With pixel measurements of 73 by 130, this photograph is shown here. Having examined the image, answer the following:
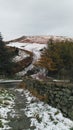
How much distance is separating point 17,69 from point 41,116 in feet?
213

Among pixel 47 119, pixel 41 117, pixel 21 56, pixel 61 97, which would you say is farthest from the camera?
pixel 21 56

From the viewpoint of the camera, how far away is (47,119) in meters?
17.6

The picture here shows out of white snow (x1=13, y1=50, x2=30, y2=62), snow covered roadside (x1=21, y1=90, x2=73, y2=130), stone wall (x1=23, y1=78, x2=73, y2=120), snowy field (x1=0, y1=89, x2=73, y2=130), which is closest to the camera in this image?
snow covered roadside (x1=21, y1=90, x2=73, y2=130)

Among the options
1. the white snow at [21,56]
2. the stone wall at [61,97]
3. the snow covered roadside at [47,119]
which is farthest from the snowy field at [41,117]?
the white snow at [21,56]

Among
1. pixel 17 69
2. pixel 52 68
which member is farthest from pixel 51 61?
pixel 17 69

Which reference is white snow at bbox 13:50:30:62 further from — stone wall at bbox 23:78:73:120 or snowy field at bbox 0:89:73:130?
snowy field at bbox 0:89:73:130

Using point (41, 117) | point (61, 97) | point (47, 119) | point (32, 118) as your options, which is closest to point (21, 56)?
point (61, 97)

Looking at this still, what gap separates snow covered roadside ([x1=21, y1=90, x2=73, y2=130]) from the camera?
16.0 meters

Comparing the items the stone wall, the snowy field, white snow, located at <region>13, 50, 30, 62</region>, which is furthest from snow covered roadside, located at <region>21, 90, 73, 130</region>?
white snow, located at <region>13, 50, 30, 62</region>

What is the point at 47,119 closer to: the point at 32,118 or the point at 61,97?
the point at 32,118

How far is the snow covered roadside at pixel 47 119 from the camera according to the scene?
16.0 metres

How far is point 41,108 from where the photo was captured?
21.3m

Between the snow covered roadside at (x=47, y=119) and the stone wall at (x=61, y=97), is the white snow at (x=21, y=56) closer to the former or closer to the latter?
the stone wall at (x=61, y=97)

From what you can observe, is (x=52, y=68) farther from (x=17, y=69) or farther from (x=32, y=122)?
(x=32, y=122)
